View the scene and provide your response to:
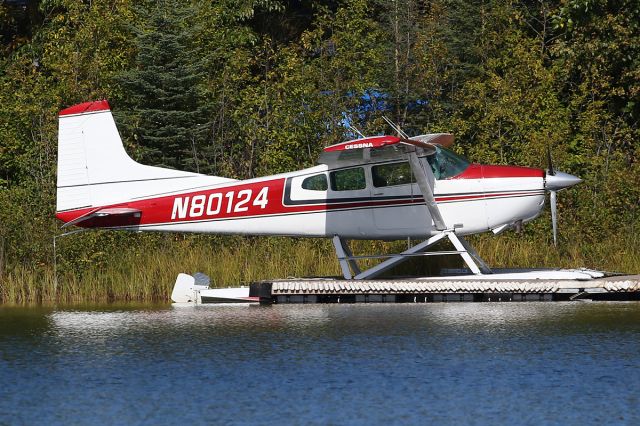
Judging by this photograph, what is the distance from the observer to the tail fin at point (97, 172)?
1448cm

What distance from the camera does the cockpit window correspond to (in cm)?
1407

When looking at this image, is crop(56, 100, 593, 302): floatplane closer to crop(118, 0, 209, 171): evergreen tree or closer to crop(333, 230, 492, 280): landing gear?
crop(333, 230, 492, 280): landing gear

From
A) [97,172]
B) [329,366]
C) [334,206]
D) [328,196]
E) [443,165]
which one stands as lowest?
[329,366]

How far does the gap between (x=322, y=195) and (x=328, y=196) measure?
76 mm

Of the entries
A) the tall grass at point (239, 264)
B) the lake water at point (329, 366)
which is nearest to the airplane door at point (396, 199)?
the lake water at point (329, 366)

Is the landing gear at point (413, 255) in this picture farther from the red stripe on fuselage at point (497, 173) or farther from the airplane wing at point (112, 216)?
the airplane wing at point (112, 216)

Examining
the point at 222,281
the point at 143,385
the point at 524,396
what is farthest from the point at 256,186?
the point at 524,396

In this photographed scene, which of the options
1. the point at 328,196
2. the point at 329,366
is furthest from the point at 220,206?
the point at 329,366

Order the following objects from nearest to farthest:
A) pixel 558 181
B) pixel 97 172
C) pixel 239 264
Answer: pixel 558 181
pixel 97 172
pixel 239 264

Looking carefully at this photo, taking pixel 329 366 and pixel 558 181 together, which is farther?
pixel 558 181

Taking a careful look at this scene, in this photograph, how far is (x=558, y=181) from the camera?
1372 centimetres

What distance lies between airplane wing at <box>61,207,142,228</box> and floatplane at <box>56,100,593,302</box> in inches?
0.5

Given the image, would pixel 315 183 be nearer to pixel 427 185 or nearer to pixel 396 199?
pixel 396 199

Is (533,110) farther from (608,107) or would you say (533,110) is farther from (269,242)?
(269,242)
